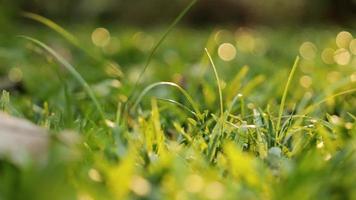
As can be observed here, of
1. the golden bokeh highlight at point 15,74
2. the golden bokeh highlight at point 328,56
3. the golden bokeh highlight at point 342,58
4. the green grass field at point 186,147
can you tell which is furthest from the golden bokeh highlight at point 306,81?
the golden bokeh highlight at point 15,74

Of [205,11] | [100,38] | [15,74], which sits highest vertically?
[15,74]

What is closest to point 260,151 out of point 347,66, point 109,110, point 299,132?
point 299,132

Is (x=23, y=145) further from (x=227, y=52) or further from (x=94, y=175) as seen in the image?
(x=227, y=52)

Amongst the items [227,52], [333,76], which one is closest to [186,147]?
[333,76]

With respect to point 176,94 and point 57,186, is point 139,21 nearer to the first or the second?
point 176,94

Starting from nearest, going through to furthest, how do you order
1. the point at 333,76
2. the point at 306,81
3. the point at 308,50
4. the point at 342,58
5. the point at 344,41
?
the point at 306,81
the point at 333,76
the point at 342,58
the point at 308,50
the point at 344,41

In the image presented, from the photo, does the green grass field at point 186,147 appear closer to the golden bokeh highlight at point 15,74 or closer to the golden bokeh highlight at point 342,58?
the golden bokeh highlight at point 15,74
